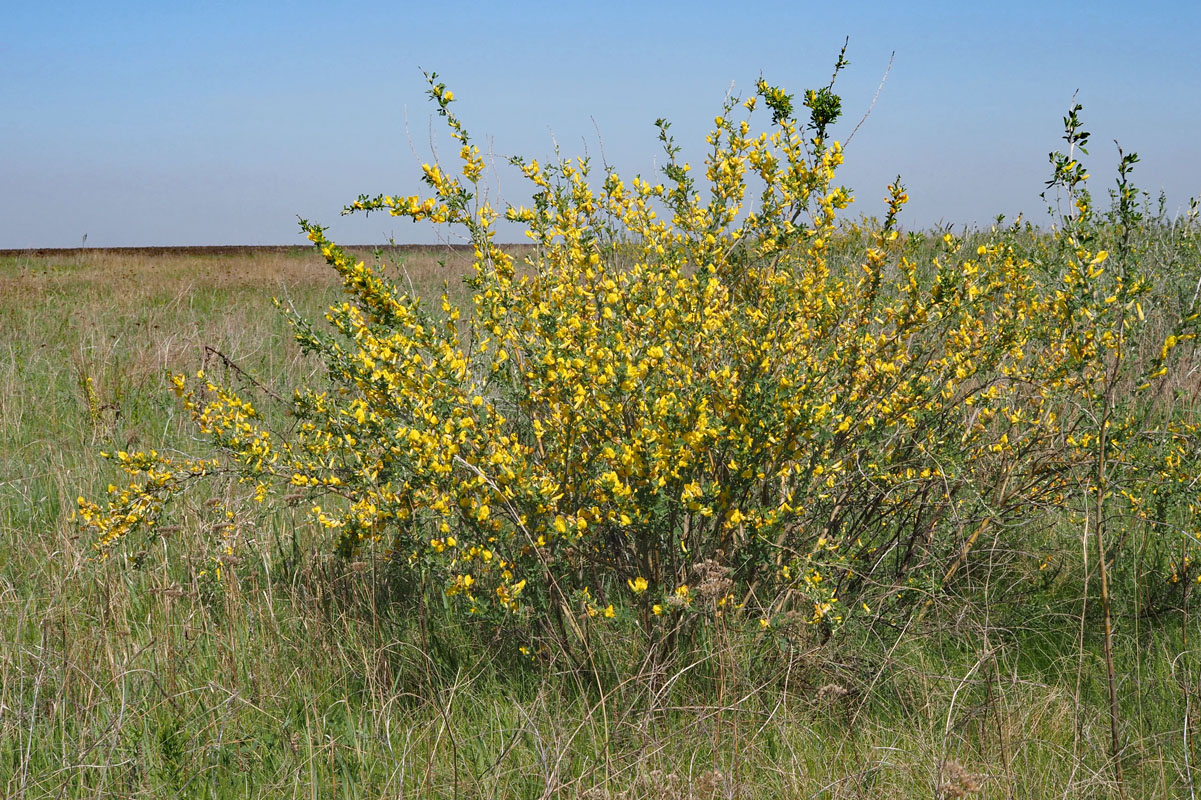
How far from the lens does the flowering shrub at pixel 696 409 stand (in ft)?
7.96

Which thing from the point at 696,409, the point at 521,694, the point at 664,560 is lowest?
the point at 521,694

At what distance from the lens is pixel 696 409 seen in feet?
7.81

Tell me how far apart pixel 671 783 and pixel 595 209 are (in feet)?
6.01

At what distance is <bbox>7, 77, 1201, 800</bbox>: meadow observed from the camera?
87.4 inches

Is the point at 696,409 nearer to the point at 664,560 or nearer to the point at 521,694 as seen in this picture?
the point at 664,560

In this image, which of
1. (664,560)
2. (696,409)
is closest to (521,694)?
(664,560)

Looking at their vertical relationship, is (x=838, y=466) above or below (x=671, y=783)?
above

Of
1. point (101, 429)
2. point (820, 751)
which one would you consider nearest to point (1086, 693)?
point (820, 751)

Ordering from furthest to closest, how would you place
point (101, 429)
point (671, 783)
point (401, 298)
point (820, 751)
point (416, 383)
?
point (101, 429), point (401, 298), point (416, 383), point (820, 751), point (671, 783)

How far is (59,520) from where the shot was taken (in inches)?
145

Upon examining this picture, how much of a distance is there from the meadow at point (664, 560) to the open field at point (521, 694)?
16 mm

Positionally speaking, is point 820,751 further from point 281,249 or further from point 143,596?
point 281,249

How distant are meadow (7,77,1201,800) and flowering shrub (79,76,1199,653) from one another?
0.02 metres

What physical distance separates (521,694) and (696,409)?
3.24 ft
